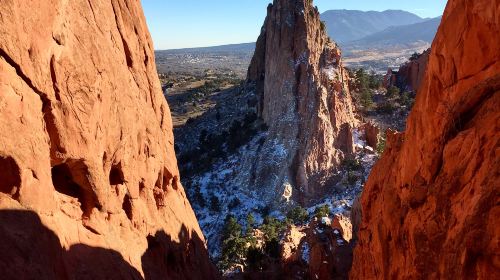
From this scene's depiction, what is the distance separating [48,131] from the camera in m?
13.4

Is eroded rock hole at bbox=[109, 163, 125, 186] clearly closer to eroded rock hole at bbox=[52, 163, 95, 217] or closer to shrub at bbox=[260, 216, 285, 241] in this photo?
eroded rock hole at bbox=[52, 163, 95, 217]

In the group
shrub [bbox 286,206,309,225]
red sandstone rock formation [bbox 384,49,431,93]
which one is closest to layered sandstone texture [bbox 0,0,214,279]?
shrub [bbox 286,206,309,225]

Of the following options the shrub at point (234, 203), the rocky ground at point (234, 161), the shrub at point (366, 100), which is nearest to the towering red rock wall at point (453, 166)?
the rocky ground at point (234, 161)

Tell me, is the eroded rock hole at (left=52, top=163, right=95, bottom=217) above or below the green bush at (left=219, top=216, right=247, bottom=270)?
above

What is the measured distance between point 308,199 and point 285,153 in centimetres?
750

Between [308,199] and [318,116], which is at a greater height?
[318,116]

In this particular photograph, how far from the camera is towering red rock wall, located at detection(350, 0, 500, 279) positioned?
916 centimetres

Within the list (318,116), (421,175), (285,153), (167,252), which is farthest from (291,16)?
(421,175)

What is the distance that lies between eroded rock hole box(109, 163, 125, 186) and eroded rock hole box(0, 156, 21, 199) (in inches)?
272

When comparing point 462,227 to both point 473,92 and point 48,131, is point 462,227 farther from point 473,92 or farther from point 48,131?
point 48,131

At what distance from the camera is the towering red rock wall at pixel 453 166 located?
9.16 metres

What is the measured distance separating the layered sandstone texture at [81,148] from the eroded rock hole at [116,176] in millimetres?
42

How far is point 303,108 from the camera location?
63906mm

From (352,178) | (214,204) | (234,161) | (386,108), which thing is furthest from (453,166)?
(386,108)
